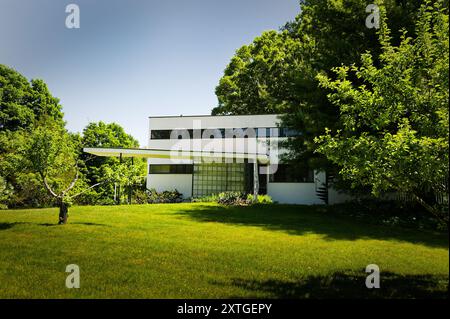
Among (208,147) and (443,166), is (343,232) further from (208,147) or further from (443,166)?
(208,147)

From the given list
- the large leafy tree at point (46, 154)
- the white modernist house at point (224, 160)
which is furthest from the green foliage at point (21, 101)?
the large leafy tree at point (46, 154)

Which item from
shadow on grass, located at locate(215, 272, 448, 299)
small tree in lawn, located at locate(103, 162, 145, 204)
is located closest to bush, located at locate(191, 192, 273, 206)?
small tree in lawn, located at locate(103, 162, 145, 204)

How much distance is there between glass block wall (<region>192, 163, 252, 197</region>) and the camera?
25.3m

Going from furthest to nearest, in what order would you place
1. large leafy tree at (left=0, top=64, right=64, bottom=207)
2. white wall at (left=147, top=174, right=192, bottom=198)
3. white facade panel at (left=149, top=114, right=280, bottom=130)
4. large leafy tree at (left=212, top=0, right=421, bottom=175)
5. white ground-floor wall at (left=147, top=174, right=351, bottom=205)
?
large leafy tree at (left=0, top=64, right=64, bottom=207) → white wall at (left=147, top=174, right=192, bottom=198) → white facade panel at (left=149, top=114, right=280, bottom=130) → white ground-floor wall at (left=147, top=174, right=351, bottom=205) → large leafy tree at (left=212, top=0, right=421, bottom=175)

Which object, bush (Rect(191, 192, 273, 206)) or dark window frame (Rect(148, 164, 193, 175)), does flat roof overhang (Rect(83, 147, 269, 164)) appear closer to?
bush (Rect(191, 192, 273, 206))

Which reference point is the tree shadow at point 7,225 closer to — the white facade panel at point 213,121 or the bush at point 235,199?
the bush at point 235,199

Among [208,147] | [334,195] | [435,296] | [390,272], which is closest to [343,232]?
[390,272]

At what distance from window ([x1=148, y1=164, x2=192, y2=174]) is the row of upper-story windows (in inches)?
111

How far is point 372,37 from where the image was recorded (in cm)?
1593

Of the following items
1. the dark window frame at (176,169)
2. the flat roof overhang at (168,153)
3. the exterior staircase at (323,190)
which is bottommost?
the exterior staircase at (323,190)

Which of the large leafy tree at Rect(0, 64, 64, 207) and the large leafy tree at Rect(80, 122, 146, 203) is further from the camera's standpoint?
the large leafy tree at Rect(80, 122, 146, 203)

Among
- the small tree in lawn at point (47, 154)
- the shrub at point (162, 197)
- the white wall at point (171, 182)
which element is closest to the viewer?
the small tree in lawn at point (47, 154)

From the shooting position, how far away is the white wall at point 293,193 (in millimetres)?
23625

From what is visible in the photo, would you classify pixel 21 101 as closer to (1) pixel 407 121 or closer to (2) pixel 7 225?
(2) pixel 7 225
